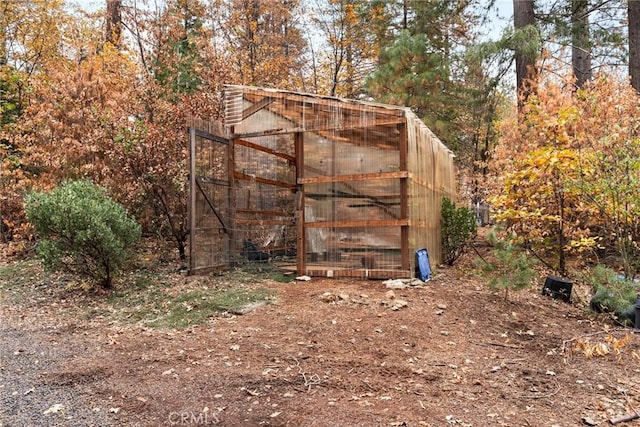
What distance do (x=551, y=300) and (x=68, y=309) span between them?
6058 millimetres

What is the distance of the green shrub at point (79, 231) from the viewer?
208 inches

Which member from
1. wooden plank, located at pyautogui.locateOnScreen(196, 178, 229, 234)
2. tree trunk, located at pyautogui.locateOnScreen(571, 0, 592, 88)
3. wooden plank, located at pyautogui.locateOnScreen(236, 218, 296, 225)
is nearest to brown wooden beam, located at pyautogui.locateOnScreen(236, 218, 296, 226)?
wooden plank, located at pyautogui.locateOnScreen(236, 218, 296, 225)

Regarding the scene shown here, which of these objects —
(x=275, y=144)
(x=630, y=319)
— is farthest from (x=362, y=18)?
(x=630, y=319)

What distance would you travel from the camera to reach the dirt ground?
8.89 feet

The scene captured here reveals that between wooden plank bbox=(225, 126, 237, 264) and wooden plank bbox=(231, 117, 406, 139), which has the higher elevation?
wooden plank bbox=(231, 117, 406, 139)

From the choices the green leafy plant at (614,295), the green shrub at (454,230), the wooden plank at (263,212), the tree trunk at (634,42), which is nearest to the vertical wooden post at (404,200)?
the green shrub at (454,230)

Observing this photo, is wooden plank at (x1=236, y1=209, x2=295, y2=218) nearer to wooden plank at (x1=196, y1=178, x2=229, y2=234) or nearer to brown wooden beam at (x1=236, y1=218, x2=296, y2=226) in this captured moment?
brown wooden beam at (x1=236, y1=218, x2=296, y2=226)

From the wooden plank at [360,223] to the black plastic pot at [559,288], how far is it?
2.05 m

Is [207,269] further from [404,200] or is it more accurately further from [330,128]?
[404,200]

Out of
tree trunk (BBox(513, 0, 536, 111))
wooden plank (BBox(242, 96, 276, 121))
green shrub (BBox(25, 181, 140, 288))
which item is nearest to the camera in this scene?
green shrub (BBox(25, 181, 140, 288))

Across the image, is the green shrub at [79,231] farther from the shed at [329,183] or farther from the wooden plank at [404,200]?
the wooden plank at [404,200]

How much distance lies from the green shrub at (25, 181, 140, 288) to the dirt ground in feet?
1.88

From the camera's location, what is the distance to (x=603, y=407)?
9.14 feet

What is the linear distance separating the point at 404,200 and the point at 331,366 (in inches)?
137
